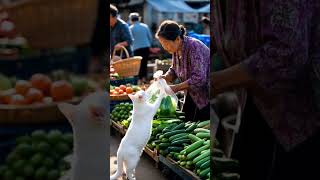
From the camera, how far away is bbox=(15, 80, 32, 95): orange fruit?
2.24 m

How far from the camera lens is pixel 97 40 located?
2.32 meters

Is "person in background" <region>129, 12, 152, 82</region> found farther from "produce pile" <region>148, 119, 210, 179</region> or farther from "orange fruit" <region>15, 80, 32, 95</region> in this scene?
"orange fruit" <region>15, 80, 32, 95</region>

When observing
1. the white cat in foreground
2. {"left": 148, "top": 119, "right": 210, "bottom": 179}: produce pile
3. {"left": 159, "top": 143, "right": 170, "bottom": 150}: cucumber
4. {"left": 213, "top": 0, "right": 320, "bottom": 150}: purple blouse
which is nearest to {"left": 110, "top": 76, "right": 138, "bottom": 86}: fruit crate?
{"left": 148, "top": 119, "right": 210, "bottom": 179}: produce pile

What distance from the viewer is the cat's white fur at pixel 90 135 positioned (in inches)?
93.0

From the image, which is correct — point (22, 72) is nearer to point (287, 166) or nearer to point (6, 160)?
point (6, 160)

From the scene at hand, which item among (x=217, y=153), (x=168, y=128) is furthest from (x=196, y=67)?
(x=217, y=153)

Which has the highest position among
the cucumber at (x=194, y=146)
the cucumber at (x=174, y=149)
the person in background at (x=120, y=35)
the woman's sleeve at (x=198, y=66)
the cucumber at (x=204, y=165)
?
the person in background at (x=120, y=35)

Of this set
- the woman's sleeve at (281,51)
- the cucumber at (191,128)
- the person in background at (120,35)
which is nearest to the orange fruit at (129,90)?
the person in background at (120,35)

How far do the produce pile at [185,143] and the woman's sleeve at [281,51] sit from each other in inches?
57.3

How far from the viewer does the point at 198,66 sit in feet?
15.0

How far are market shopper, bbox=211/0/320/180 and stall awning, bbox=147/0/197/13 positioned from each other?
45.0ft

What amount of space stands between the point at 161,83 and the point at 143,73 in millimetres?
5226

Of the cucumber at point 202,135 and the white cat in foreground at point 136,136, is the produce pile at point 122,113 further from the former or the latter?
the white cat in foreground at point 136,136

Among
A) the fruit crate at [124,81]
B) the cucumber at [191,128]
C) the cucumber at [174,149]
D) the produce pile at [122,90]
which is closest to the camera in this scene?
the cucumber at [174,149]
